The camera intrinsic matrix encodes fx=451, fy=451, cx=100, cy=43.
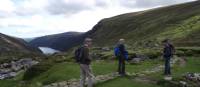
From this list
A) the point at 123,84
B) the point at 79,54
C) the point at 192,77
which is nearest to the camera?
the point at 79,54

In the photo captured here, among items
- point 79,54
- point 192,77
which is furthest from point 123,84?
point 192,77

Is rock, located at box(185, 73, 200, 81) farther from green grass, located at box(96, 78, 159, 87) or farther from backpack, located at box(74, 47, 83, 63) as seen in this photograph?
backpack, located at box(74, 47, 83, 63)

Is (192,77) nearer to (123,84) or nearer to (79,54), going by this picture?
(123,84)

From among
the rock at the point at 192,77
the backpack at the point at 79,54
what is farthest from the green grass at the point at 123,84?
the rock at the point at 192,77

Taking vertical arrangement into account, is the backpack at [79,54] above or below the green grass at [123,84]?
above

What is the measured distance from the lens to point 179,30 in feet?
552

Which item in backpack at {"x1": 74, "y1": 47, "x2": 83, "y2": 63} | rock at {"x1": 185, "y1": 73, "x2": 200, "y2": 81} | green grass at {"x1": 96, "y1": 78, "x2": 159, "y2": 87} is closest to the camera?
backpack at {"x1": 74, "y1": 47, "x2": 83, "y2": 63}

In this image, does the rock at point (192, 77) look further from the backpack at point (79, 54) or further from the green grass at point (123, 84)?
the backpack at point (79, 54)

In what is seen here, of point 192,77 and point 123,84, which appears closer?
point 123,84

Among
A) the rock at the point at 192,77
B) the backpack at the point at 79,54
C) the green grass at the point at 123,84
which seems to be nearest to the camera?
the backpack at the point at 79,54

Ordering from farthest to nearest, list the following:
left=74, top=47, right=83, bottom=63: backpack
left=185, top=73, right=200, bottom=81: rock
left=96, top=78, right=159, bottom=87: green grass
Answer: left=185, top=73, right=200, bottom=81: rock, left=96, top=78, right=159, bottom=87: green grass, left=74, top=47, right=83, bottom=63: backpack

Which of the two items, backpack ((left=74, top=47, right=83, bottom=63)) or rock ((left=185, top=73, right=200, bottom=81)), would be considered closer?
backpack ((left=74, top=47, right=83, bottom=63))

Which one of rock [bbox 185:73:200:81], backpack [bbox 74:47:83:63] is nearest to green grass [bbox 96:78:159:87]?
backpack [bbox 74:47:83:63]

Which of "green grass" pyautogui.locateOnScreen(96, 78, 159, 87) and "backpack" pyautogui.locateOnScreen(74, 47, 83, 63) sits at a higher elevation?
"backpack" pyautogui.locateOnScreen(74, 47, 83, 63)
